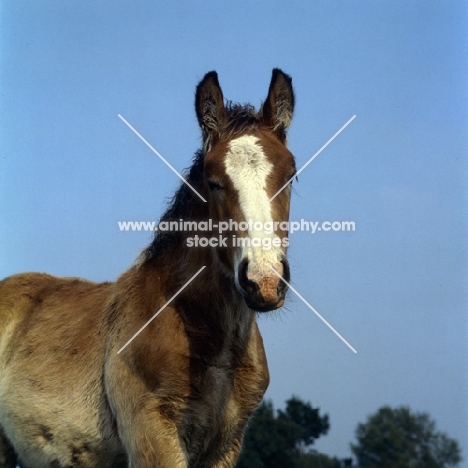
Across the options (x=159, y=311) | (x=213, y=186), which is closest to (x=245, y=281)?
(x=213, y=186)

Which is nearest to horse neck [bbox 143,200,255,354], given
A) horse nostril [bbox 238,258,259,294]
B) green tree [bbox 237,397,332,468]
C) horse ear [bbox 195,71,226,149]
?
horse ear [bbox 195,71,226,149]

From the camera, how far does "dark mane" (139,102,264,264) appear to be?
5.70 metres

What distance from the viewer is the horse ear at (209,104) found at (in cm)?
582

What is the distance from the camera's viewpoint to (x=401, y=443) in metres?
15.3

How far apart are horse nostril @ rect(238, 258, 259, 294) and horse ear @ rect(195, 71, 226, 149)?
4.38 feet

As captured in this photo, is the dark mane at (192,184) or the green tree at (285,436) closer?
the dark mane at (192,184)

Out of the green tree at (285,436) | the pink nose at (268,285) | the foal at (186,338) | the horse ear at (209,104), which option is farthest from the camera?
the green tree at (285,436)

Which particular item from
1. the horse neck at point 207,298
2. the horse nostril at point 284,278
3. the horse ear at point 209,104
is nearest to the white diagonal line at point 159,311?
the horse neck at point 207,298

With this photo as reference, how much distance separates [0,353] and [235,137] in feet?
11.2

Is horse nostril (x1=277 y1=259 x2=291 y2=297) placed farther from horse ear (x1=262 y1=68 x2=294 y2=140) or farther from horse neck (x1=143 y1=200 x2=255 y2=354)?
horse ear (x1=262 y1=68 x2=294 y2=140)

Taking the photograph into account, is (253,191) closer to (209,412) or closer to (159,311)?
(159,311)

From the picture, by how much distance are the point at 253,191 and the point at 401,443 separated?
11.5 meters

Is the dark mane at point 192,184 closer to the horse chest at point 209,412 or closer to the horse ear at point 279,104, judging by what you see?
the horse ear at point 279,104

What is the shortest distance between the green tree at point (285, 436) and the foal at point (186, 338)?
1213cm
